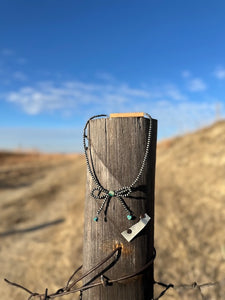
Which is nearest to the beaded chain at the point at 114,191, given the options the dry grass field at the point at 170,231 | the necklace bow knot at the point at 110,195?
the necklace bow knot at the point at 110,195

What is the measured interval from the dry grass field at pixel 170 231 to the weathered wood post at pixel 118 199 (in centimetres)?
265

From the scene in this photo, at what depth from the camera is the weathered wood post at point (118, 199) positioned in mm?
1295

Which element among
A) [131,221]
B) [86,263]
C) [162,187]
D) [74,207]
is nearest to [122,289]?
[86,263]

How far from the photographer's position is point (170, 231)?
4.94 metres

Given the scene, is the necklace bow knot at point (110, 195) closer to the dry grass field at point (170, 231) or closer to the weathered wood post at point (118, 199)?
the weathered wood post at point (118, 199)

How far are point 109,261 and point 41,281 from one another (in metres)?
3.48

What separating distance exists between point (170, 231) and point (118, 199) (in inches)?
159

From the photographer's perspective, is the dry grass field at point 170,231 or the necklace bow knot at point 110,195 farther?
the dry grass field at point 170,231

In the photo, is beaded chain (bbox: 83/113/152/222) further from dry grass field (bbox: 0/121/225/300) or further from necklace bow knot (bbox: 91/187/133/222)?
dry grass field (bbox: 0/121/225/300)

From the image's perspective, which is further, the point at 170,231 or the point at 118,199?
the point at 170,231

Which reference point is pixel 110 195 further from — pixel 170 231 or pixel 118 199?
pixel 170 231

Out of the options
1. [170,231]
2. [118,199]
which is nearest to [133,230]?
[118,199]

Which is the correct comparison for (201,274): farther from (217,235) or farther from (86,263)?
(86,263)

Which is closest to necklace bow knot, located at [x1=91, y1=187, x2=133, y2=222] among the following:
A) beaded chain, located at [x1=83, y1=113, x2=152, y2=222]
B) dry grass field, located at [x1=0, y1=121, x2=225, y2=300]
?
beaded chain, located at [x1=83, y1=113, x2=152, y2=222]
